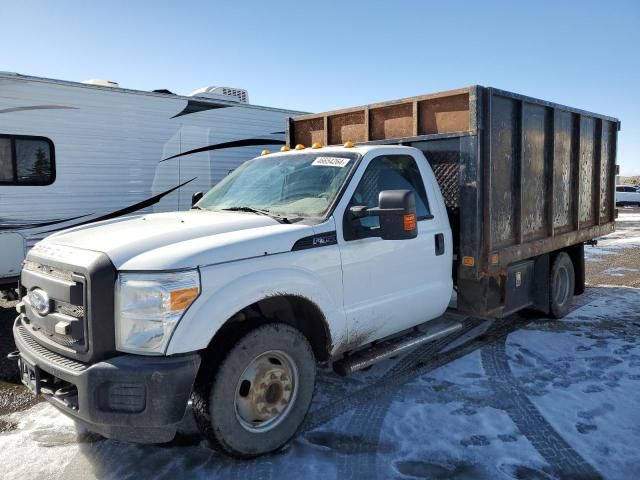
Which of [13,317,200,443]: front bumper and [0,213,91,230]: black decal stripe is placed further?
[0,213,91,230]: black decal stripe

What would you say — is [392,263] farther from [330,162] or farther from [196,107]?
[196,107]

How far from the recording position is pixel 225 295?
122 inches

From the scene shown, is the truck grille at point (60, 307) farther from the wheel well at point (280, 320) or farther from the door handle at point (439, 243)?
the door handle at point (439, 243)

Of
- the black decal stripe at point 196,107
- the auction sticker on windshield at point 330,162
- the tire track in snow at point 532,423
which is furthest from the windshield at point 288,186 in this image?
the black decal stripe at point 196,107

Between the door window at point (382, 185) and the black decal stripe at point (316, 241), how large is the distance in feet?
0.44

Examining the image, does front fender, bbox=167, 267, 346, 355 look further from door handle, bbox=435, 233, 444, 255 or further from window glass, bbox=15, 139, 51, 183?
window glass, bbox=15, 139, 51, 183

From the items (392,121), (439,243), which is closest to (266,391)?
(439,243)

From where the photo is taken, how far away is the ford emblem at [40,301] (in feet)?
10.8

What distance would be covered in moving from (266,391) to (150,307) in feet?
3.30

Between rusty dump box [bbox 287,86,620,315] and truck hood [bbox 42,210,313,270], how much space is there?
199cm

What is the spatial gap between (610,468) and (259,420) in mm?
2186

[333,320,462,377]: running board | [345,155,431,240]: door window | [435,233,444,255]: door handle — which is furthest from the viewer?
[435,233,444,255]: door handle

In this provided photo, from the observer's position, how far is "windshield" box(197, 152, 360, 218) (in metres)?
4.01

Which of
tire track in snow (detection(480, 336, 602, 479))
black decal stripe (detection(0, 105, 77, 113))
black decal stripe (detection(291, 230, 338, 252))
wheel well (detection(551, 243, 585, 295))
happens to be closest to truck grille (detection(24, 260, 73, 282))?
black decal stripe (detection(291, 230, 338, 252))
